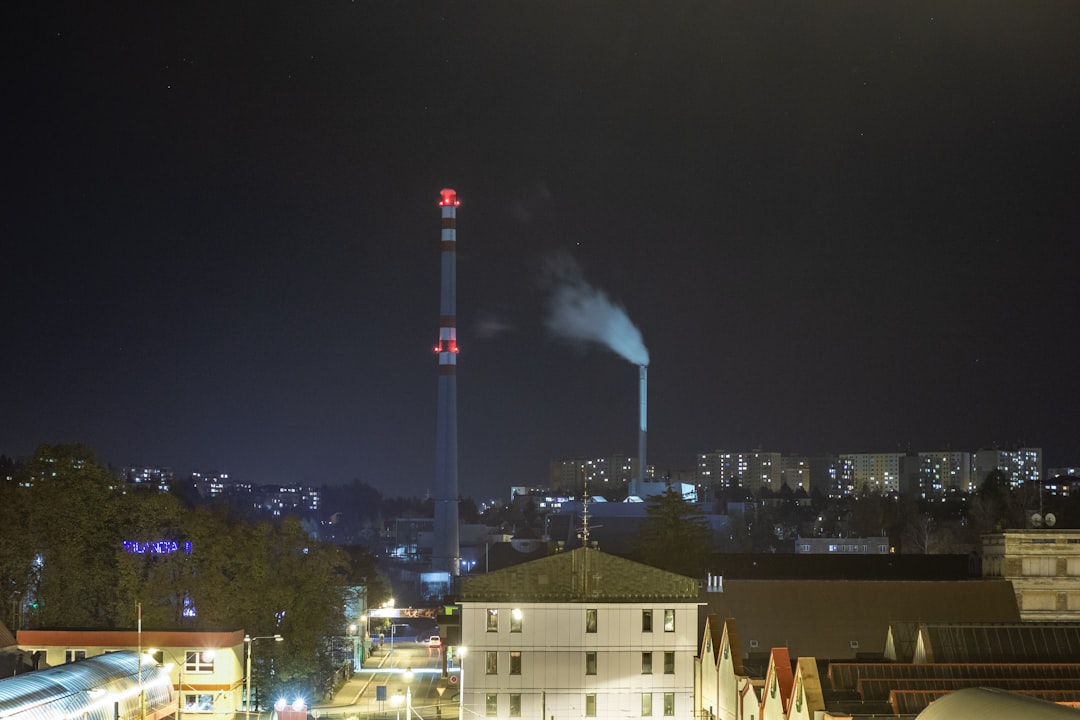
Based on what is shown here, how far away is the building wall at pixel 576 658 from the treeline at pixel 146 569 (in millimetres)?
15431

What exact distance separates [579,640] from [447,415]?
98.8 meters

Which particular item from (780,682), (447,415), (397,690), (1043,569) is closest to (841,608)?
(1043,569)

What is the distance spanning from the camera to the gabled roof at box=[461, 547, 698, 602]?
55344 millimetres

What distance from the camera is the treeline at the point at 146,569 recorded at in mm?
67500

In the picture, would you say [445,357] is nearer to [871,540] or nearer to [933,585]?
→ [871,540]

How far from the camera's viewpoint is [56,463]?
7006 cm

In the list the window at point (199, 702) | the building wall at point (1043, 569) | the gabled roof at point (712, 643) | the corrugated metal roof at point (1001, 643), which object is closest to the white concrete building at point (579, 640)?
the gabled roof at point (712, 643)

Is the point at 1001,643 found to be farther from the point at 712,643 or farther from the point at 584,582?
the point at 584,582

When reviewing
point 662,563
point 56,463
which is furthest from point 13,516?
point 662,563

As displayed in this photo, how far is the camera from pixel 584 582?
183 ft

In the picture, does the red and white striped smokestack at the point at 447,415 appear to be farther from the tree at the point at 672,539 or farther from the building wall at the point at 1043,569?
the building wall at the point at 1043,569

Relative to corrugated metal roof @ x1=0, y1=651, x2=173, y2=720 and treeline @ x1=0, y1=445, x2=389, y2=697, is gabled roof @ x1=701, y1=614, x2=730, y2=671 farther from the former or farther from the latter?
treeline @ x1=0, y1=445, x2=389, y2=697

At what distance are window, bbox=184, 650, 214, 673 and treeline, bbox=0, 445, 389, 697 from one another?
3636mm

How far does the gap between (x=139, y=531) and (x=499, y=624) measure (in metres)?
25.2
